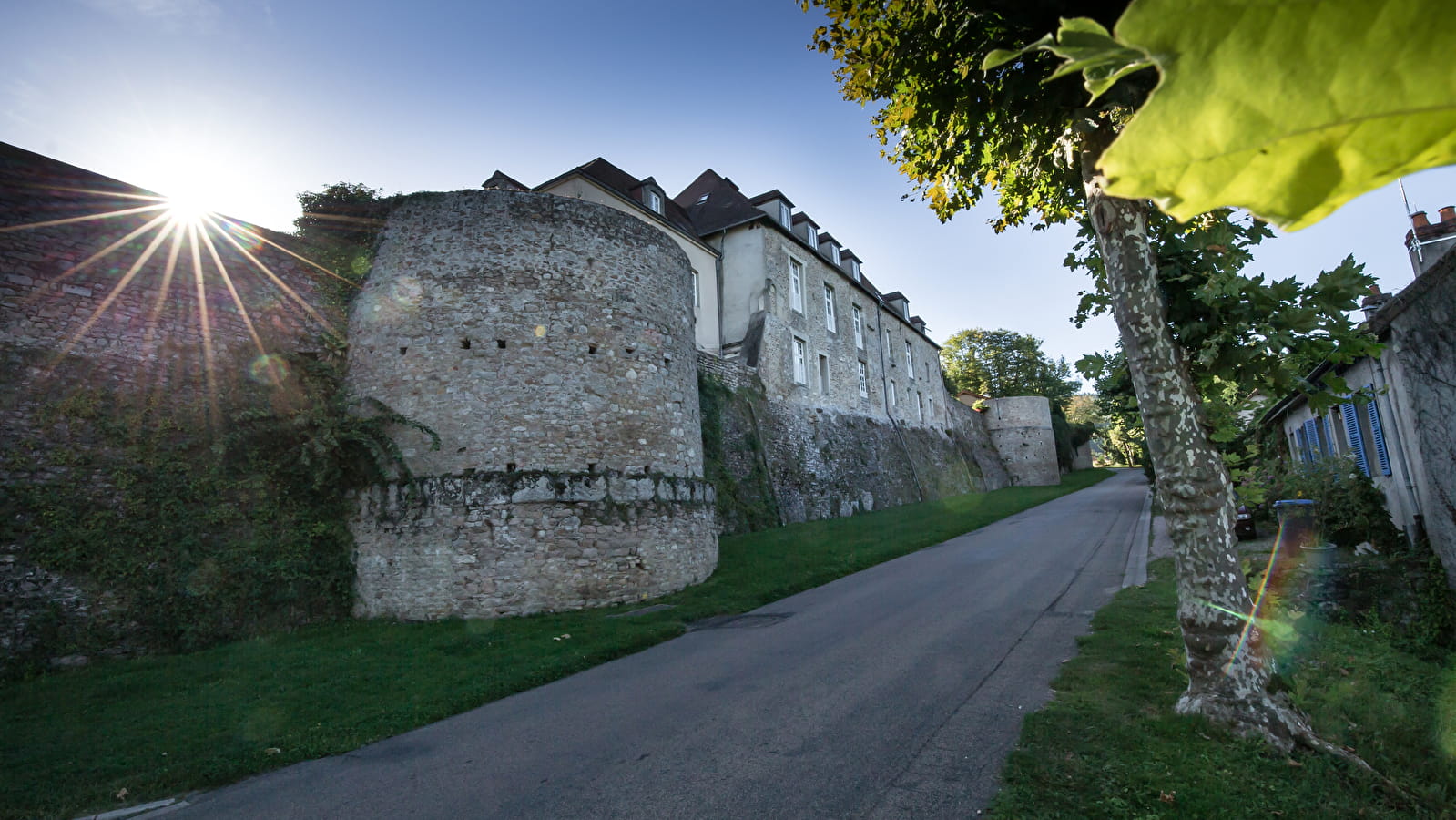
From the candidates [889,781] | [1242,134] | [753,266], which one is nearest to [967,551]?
[889,781]

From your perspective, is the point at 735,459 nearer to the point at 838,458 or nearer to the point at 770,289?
the point at 838,458

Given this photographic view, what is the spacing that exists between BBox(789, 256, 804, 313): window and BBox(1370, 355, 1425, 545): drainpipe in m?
19.5

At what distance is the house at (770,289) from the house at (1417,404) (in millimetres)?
16014

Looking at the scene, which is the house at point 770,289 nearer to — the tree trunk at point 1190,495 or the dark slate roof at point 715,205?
the dark slate roof at point 715,205

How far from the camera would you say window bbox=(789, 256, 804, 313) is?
2734 cm

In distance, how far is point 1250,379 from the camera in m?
5.52

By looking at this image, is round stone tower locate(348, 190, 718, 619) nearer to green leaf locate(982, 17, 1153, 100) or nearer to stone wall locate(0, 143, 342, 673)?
stone wall locate(0, 143, 342, 673)

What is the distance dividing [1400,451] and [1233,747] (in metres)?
6.95

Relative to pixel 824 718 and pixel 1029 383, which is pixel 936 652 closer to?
pixel 824 718

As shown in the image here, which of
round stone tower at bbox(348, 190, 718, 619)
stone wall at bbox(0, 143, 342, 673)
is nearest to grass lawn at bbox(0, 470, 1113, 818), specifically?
round stone tower at bbox(348, 190, 718, 619)

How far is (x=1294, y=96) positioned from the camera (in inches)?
19.4

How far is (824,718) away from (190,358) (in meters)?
10.7

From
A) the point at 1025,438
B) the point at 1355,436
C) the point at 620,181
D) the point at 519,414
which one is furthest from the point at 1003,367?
the point at 519,414

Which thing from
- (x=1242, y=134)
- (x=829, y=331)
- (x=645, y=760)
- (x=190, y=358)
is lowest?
(x=645, y=760)
